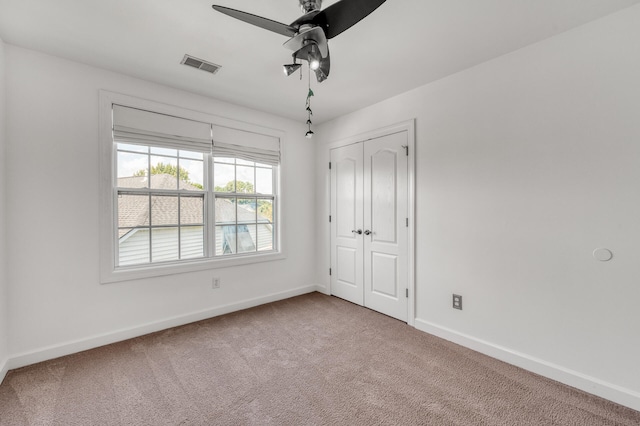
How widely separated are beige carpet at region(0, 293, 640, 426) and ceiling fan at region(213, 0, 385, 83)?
7.13 ft

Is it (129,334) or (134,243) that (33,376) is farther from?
(134,243)

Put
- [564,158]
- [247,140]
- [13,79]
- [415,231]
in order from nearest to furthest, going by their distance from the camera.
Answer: [564,158]
[13,79]
[415,231]
[247,140]

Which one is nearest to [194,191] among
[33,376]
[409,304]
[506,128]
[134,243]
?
[134,243]

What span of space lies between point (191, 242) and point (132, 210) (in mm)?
666

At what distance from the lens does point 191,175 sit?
311 cm

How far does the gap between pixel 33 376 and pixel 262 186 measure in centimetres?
271

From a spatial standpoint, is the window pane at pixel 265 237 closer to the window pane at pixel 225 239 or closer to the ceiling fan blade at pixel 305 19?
the window pane at pixel 225 239

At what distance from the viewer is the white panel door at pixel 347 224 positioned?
3580mm

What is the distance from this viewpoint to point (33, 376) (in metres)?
2.08

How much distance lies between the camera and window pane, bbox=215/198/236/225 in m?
3.32

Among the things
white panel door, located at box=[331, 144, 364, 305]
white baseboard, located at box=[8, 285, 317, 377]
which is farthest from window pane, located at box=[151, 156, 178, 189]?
white panel door, located at box=[331, 144, 364, 305]

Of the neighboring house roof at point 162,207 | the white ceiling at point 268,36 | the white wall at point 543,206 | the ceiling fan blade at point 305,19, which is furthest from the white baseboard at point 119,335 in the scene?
the ceiling fan blade at point 305,19

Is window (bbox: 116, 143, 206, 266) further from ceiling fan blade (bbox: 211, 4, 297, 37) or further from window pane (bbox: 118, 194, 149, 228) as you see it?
ceiling fan blade (bbox: 211, 4, 297, 37)

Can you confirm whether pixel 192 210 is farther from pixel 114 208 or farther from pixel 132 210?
pixel 114 208
